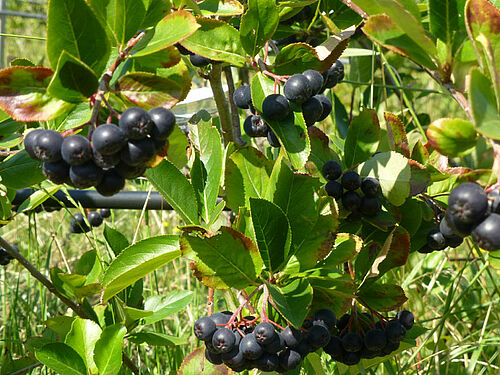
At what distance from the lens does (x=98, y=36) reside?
0.69 m

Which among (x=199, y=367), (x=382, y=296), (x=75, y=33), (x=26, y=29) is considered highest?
(x=75, y=33)

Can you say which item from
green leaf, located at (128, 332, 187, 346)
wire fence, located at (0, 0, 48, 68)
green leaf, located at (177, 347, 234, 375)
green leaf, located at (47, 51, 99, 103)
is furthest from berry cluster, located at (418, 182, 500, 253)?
wire fence, located at (0, 0, 48, 68)

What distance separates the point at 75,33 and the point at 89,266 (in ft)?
2.61

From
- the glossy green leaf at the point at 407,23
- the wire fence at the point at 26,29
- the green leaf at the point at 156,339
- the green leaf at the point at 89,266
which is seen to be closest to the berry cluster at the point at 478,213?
the glossy green leaf at the point at 407,23

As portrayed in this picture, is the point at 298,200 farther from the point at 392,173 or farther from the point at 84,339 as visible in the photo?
the point at 84,339

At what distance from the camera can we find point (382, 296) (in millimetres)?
1067

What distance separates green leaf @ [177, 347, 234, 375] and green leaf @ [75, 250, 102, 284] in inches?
16.2

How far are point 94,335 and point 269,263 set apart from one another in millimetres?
421

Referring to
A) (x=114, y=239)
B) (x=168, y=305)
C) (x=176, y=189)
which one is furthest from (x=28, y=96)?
(x=168, y=305)

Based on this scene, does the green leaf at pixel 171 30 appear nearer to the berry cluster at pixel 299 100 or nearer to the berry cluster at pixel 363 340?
the berry cluster at pixel 299 100

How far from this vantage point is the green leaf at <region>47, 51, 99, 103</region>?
0.65 m

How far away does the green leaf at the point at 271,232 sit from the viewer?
0.86 metres

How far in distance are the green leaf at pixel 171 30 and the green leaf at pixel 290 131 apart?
0.24 metres

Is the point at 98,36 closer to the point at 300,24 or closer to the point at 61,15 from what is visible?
the point at 61,15
